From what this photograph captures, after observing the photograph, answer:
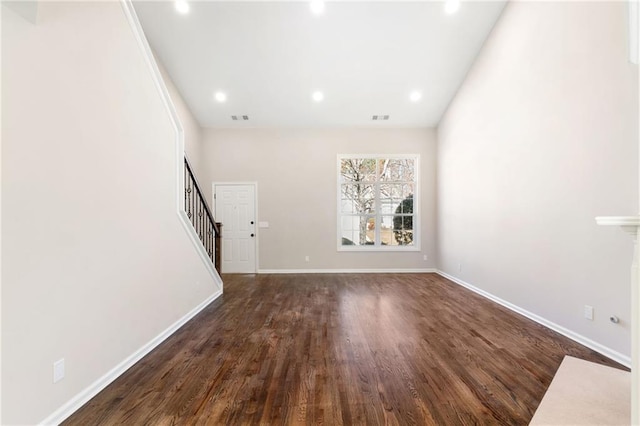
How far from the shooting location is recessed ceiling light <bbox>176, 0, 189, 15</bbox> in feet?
12.8

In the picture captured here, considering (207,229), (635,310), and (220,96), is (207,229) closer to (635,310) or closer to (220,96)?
(220,96)

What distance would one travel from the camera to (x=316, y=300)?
4129mm

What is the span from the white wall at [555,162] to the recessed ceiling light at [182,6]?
4395 mm

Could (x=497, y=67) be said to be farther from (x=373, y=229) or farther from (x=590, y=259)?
(x=373, y=229)

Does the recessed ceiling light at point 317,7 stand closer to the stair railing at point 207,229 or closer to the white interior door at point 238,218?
the stair railing at point 207,229

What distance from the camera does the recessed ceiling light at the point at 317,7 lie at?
→ 391 cm

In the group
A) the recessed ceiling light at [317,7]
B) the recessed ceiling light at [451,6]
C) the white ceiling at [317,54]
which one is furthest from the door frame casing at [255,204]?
the recessed ceiling light at [451,6]

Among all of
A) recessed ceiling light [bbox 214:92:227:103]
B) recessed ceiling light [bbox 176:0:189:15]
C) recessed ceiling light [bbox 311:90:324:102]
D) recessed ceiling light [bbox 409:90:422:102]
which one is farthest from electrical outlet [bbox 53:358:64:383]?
recessed ceiling light [bbox 409:90:422:102]

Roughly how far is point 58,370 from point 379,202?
18.5ft

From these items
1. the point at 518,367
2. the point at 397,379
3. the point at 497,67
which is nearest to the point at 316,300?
the point at 397,379

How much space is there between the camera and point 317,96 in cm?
538

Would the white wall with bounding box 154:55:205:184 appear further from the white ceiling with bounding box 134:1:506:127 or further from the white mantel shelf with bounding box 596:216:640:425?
the white mantel shelf with bounding box 596:216:640:425

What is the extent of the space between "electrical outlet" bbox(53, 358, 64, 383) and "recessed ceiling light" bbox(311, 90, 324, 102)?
499 centimetres

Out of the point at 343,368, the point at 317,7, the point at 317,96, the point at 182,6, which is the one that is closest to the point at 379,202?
the point at 317,96
